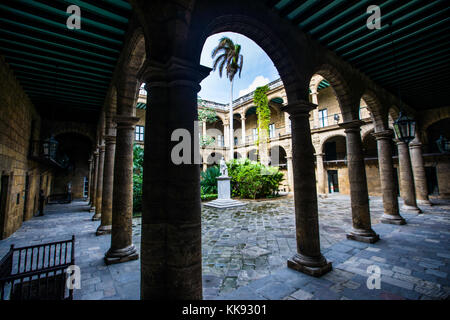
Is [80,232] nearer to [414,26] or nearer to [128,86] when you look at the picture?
[128,86]

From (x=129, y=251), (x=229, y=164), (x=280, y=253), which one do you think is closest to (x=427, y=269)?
(x=280, y=253)

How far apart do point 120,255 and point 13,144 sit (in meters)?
5.97

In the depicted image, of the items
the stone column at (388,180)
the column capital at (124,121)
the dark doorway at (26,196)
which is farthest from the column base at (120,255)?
the dark doorway at (26,196)

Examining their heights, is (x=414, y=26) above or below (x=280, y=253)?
above

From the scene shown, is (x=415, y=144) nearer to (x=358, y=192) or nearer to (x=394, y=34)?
(x=394, y=34)

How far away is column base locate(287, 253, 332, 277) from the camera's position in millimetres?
3164

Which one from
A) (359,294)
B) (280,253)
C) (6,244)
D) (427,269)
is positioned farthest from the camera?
(6,244)

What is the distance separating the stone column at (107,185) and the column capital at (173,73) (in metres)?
3.88

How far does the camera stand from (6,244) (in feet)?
17.7

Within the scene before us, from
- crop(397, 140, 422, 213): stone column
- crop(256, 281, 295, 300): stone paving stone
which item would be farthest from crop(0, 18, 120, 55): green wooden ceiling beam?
crop(397, 140, 422, 213): stone column

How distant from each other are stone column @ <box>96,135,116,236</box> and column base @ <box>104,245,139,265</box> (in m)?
1.72

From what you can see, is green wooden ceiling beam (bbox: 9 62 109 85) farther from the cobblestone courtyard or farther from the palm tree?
the palm tree

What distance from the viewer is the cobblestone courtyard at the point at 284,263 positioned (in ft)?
9.04
